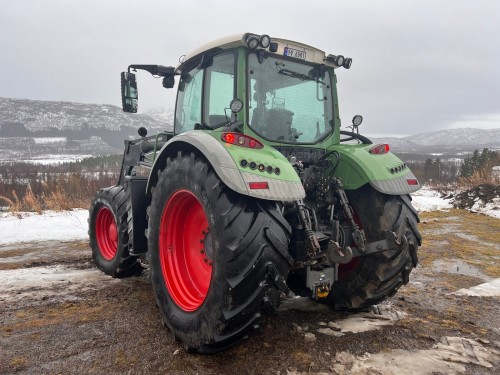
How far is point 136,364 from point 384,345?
1763 mm

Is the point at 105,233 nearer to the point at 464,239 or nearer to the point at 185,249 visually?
the point at 185,249

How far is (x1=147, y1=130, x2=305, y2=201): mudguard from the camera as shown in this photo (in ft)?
7.82

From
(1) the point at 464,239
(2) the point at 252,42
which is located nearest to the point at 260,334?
(2) the point at 252,42

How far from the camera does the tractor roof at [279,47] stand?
10.4 ft

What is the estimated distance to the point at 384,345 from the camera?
9.10 ft

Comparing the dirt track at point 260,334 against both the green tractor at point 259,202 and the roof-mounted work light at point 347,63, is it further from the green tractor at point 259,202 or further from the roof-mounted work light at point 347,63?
the roof-mounted work light at point 347,63

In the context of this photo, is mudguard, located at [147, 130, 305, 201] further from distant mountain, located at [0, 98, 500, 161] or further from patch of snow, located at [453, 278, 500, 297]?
distant mountain, located at [0, 98, 500, 161]

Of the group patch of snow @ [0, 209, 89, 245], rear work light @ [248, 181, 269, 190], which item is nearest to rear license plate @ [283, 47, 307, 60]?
rear work light @ [248, 181, 269, 190]

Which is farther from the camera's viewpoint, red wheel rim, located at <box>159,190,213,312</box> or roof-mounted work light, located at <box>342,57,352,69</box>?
roof-mounted work light, located at <box>342,57,352,69</box>

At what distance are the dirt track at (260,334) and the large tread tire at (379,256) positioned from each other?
217 mm

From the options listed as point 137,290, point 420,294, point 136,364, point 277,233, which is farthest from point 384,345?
point 137,290

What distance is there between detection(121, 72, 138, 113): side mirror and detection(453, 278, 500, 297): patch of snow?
430cm

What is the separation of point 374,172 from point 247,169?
4.26 ft

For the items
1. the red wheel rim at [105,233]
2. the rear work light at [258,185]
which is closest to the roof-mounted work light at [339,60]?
the rear work light at [258,185]
